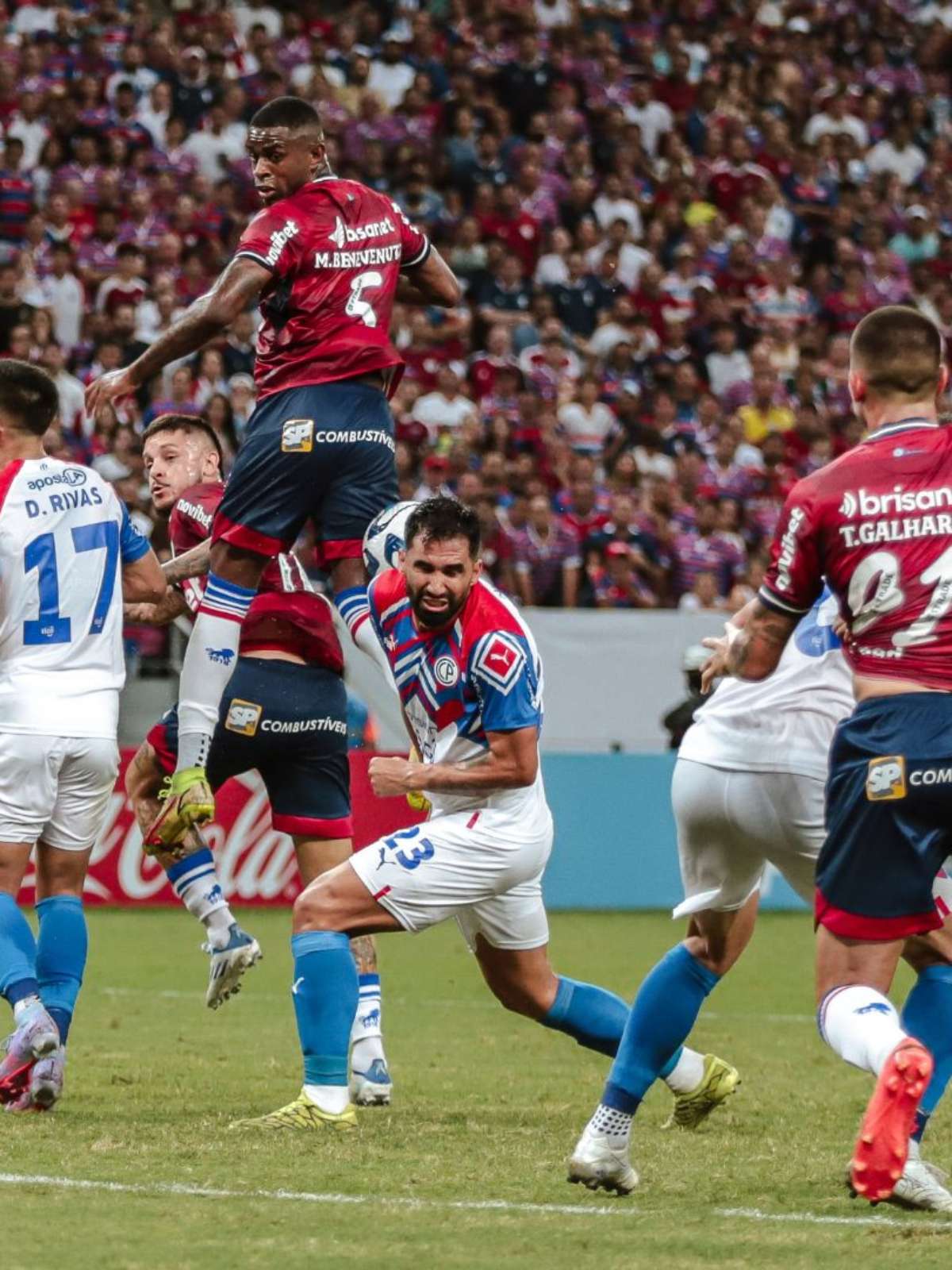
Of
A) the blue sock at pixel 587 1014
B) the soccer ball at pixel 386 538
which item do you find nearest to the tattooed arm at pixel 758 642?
the blue sock at pixel 587 1014

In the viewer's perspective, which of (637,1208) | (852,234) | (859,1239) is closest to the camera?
(859,1239)

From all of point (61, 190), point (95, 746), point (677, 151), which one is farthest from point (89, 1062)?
point (677, 151)

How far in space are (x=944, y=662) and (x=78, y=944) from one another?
143 inches

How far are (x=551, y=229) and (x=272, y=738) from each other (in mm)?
14141

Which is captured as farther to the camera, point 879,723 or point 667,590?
point 667,590

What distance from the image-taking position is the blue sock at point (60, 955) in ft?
25.1

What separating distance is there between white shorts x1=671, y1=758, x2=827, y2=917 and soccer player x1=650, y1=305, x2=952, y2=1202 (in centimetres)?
108

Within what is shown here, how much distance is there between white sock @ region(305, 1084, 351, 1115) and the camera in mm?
6875

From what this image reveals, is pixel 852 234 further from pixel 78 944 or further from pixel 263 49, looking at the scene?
pixel 78 944

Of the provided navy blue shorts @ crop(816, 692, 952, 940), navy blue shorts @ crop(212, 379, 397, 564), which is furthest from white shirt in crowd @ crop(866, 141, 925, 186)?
navy blue shorts @ crop(816, 692, 952, 940)

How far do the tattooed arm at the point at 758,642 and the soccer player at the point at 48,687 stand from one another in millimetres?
2786

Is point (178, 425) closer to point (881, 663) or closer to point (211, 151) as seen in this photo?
point (881, 663)

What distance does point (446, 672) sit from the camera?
6.66 meters

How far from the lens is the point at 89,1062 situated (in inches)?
345
